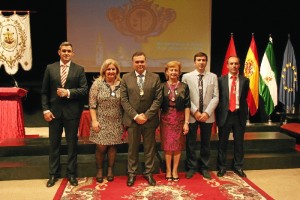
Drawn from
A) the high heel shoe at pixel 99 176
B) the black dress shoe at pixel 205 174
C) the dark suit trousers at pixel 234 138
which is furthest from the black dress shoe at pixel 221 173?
the high heel shoe at pixel 99 176

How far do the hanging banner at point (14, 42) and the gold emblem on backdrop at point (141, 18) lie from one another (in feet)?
5.16

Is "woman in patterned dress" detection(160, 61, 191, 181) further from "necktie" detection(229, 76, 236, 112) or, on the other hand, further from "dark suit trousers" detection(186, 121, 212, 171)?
"necktie" detection(229, 76, 236, 112)

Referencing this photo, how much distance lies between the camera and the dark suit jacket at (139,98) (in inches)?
139

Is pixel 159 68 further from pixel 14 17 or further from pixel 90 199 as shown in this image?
pixel 90 199

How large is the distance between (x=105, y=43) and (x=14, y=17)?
1675 mm

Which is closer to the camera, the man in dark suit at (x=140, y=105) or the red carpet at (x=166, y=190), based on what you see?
the red carpet at (x=166, y=190)

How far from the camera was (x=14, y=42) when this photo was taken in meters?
6.01

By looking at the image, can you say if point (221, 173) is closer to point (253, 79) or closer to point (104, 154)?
point (104, 154)

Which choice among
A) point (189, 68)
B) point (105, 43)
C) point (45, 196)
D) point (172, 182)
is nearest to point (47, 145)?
point (45, 196)

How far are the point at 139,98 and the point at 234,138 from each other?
1.31 m

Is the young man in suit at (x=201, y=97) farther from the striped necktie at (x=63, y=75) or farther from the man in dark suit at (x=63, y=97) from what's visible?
the striped necktie at (x=63, y=75)

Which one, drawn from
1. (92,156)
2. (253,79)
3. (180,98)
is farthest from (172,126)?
(253,79)

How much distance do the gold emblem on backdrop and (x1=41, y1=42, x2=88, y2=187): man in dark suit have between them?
10.2 feet

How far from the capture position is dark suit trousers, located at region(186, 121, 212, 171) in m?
3.88
